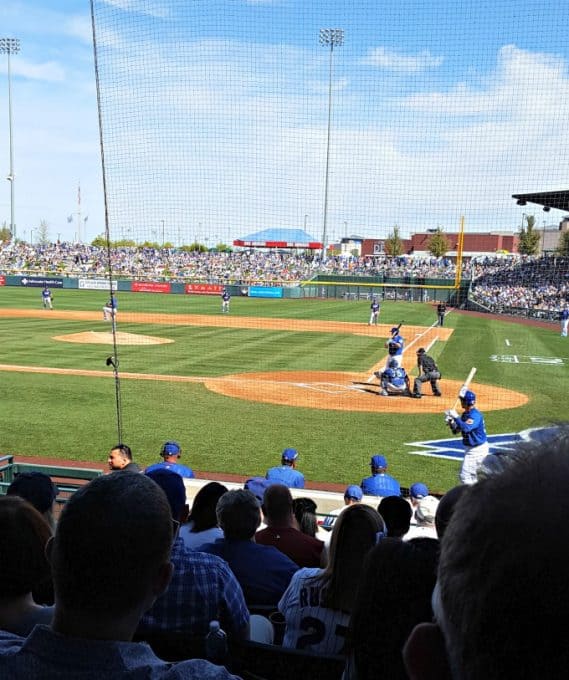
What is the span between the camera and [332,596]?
2.86m

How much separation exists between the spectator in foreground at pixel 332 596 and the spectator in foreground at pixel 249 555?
70 cm

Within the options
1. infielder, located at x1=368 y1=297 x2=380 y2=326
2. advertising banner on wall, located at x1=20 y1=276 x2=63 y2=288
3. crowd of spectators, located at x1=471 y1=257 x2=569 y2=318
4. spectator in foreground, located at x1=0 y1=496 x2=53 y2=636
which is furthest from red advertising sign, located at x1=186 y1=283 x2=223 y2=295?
spectator in foreground, located at x1=0 y1=496 x2=53 y2=636

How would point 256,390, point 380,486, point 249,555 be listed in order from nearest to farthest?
point 249,555 < point 380,486 < point 256,390

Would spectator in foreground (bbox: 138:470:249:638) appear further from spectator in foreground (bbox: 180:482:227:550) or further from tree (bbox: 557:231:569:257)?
tree (bbox: 557:231:569:257)

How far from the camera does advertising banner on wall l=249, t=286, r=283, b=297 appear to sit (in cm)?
5125

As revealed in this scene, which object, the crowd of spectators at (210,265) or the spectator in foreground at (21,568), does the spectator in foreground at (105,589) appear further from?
the crowd of spectators at (210,265)

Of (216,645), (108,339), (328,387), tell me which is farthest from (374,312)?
(216,645)

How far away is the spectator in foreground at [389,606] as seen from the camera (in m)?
1.63

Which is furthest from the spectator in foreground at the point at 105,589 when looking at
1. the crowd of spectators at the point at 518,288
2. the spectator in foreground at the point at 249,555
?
the crowd of spectators at the point at 518,288

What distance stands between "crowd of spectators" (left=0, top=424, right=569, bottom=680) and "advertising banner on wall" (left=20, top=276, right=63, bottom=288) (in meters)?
56.7

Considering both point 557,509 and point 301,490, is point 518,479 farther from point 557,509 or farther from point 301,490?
point 301,490

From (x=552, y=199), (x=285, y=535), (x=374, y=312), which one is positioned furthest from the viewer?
(x=374, y=312)

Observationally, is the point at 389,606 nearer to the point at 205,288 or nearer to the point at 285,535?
the point at 285,535

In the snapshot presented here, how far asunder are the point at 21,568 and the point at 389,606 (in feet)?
4.88
